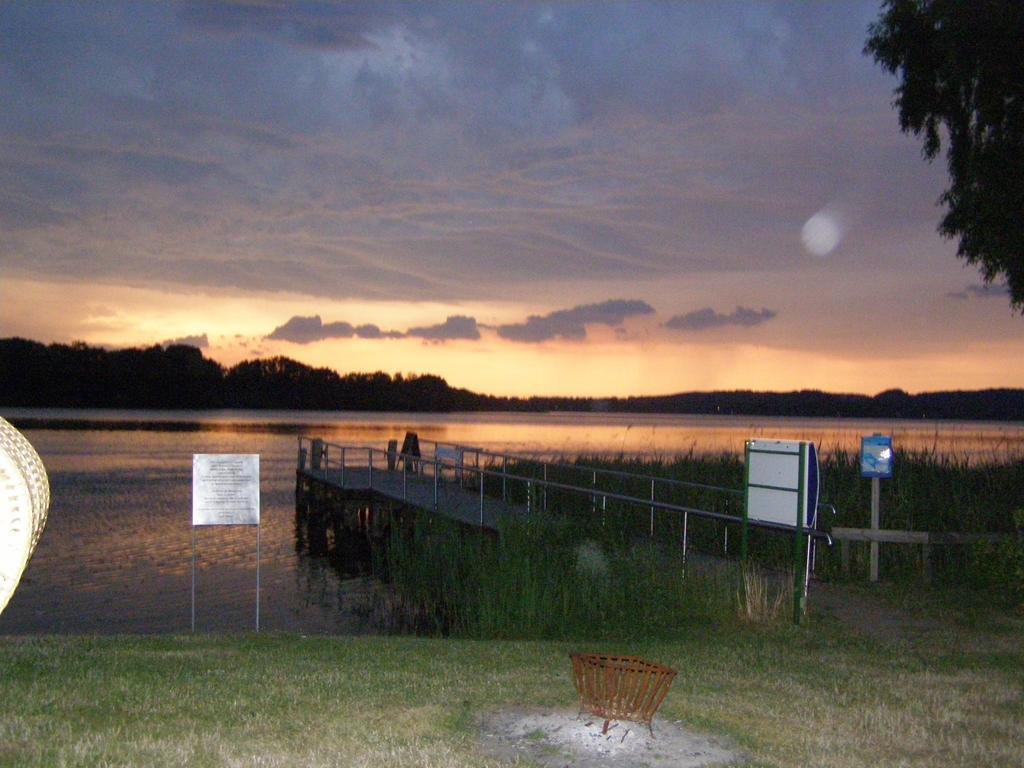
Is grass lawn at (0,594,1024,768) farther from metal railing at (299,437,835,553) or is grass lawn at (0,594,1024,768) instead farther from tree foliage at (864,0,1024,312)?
tree foliage at (864,0,1024,312)

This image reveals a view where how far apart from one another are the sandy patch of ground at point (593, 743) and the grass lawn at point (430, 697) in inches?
5.7

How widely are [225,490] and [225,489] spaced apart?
1cm

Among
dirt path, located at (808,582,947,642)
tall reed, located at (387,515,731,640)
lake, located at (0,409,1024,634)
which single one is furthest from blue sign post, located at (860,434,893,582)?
lake, located at (0,409,1024,634)

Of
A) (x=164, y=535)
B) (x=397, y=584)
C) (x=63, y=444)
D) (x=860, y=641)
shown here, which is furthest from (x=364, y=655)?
(x=63, y=444)

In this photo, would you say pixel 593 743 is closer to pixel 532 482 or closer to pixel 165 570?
pixel 532 482

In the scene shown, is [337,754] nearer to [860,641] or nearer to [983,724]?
[983,724]

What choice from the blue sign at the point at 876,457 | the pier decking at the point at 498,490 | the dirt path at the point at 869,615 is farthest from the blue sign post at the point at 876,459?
the pier decking at the point at 498,490

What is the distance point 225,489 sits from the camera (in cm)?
1142

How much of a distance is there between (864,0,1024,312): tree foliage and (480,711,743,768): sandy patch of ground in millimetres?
14006

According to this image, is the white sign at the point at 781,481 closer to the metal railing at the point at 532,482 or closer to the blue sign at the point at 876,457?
the metal railing at the point at 532,482

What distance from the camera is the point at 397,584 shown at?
55.3 feet

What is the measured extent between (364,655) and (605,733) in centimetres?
302

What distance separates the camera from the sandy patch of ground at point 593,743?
571cm

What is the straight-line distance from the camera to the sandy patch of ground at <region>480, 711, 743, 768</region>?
5.71 metres
